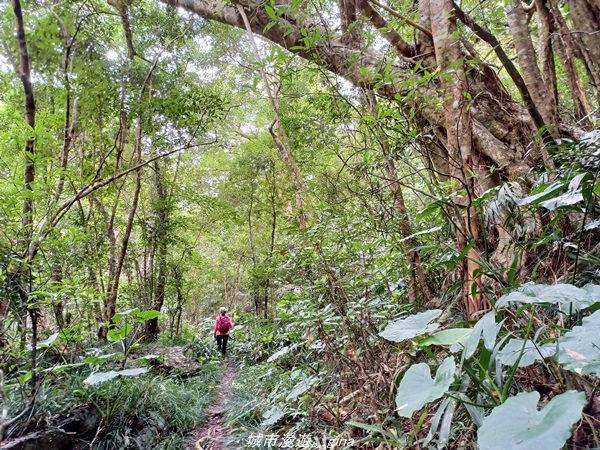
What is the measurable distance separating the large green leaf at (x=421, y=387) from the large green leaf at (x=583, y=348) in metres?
0.27

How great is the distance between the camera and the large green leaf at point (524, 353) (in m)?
0.94

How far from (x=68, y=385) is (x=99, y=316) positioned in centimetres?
305

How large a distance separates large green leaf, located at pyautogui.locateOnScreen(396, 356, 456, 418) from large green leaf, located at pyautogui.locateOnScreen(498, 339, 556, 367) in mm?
155

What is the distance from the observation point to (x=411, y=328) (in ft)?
4.12

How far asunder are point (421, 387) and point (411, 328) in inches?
9.9

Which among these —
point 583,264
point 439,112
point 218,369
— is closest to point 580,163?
point 583,264

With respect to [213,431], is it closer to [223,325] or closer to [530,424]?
[530,424]

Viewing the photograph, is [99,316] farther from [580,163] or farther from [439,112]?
[580,163]

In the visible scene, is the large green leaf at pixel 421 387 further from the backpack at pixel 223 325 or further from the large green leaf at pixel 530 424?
the backpack at pixel 223 325

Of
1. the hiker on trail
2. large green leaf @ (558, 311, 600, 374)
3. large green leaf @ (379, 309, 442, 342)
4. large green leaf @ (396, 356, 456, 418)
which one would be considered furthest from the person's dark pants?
large green leaf @ (558, 311, 600, 374)

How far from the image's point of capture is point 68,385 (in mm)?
2926

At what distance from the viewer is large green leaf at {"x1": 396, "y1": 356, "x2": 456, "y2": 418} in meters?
0.92

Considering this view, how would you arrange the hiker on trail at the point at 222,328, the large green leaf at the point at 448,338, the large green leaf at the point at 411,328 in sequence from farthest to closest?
the hiker on trail at the point at 222,328
the large green leaf at the point at 411,328
the large green leaf at the point at 448,338

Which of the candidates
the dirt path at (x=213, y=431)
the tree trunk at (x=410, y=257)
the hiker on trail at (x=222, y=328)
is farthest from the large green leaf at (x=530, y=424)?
the hiker on trail at (x=222, y=328)
